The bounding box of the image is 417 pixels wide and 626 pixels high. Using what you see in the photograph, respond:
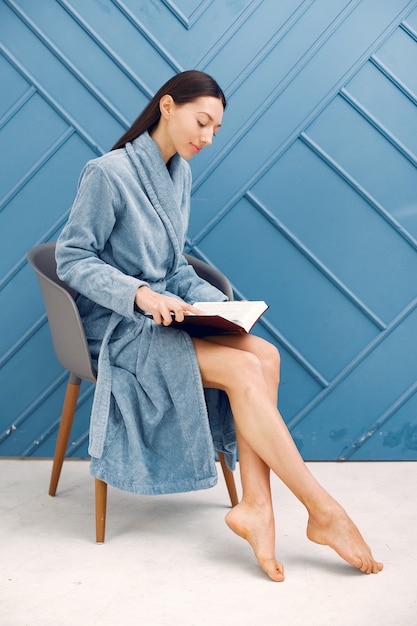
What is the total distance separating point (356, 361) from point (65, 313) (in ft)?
3.30

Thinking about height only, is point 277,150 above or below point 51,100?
above

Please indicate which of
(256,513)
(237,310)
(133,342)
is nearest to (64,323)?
(133,342)

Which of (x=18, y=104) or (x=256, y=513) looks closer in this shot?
(x=256, y=513)

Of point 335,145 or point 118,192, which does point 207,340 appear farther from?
point 335,145

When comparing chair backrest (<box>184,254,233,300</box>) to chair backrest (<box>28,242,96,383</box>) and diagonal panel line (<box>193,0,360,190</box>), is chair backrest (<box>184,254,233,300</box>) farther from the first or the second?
chair backrest (<box>28,242,96,383</box>)

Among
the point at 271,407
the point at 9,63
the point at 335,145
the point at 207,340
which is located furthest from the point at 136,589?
the point at 9,63

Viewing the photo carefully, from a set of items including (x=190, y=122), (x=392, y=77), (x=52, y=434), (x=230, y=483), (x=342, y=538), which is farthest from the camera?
(x=52, y=434)

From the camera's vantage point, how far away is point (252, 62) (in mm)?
2516

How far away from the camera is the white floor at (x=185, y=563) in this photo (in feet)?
5.05

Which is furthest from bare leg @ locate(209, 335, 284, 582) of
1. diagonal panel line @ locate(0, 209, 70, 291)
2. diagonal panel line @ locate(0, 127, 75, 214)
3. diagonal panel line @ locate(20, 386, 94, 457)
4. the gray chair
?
diagonal panel line @ locate(0, 127, 75, 214)

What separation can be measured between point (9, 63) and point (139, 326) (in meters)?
1.09

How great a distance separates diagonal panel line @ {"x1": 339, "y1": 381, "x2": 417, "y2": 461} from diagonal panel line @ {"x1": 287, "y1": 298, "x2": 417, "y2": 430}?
178mm

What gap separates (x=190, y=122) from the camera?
201 centimetres

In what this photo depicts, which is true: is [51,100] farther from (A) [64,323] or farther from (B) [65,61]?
(A) [64,323]
